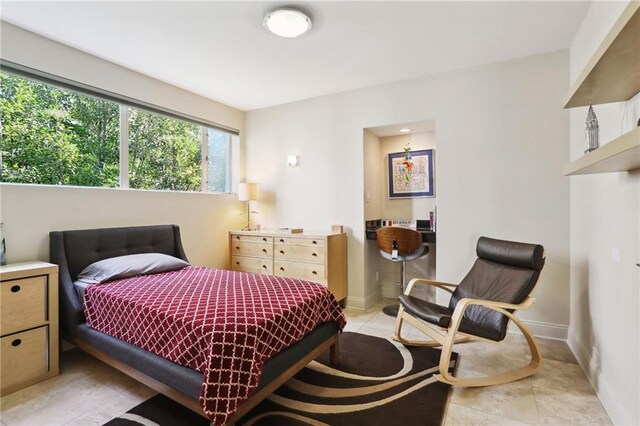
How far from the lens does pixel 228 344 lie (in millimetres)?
1545

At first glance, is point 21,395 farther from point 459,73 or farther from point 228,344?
point 459,73

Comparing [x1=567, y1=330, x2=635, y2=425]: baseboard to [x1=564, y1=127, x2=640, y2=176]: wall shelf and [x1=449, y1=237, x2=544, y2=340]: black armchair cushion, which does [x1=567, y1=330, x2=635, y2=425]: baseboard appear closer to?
[x1=449, y1=237, x2=544, y2=340]: black armchair cushion

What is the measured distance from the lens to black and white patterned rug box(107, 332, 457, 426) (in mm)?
1807

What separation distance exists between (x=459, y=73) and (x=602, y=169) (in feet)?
6.50

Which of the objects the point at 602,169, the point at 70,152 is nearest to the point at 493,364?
the point at 602,169

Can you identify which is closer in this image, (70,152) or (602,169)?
(602,169)

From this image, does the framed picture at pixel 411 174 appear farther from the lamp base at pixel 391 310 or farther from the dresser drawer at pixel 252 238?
the dresser drawer at pixel 252 238

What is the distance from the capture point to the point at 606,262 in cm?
203

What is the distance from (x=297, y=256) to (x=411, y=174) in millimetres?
1808

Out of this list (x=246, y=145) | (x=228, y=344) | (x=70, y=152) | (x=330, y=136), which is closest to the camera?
(x=228, y=344)

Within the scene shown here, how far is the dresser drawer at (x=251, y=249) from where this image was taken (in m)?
3.88

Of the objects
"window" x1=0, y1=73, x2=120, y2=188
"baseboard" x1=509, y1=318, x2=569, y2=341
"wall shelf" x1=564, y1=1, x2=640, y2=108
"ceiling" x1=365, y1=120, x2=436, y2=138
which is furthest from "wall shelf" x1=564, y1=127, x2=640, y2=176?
"window" x1=0, y1=73, x2=120, y2=188

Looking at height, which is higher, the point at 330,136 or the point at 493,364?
the point at 330,136

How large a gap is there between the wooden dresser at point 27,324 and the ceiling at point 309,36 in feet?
6.31
